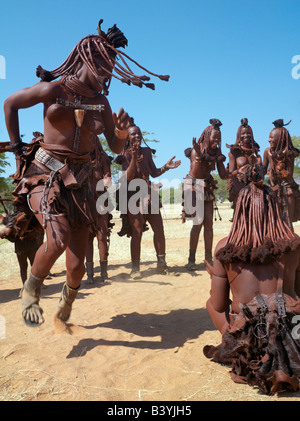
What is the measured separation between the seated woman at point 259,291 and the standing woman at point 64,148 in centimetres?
144

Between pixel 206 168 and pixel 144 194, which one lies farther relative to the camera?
pixel 206 168

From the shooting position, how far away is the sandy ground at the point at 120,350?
108 inches

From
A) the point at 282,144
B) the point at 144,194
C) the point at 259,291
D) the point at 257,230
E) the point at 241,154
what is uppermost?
the point at 282,144

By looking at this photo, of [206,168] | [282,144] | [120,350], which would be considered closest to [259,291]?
[120,350]

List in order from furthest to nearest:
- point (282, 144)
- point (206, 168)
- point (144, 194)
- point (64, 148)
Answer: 1. point (282, 144)
2. point (206, 168)
3. point (144, 194)
4. point (64, 148)

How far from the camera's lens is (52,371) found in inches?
124

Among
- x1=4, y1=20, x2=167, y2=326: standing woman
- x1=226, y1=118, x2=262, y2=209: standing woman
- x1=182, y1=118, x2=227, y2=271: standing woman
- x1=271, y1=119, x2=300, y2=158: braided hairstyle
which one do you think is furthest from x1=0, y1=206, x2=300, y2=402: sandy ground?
x1=271, y1=119, x2=300, y2=158: braided hairstyle

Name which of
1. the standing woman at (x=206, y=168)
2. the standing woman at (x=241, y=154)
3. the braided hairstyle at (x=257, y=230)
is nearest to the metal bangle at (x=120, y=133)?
the braided hairstyle at (x=257, y=230)

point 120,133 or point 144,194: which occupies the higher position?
point 120,133

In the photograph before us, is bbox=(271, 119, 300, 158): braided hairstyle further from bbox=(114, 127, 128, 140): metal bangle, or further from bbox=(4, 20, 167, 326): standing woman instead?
bbox=(4, 20, 167, 326): standing woman

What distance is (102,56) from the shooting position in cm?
356

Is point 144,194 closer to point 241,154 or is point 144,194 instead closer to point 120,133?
point 241,154

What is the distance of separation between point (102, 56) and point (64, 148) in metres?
0.95

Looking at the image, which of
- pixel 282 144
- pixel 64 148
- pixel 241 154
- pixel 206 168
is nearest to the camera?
pixel 64 148
